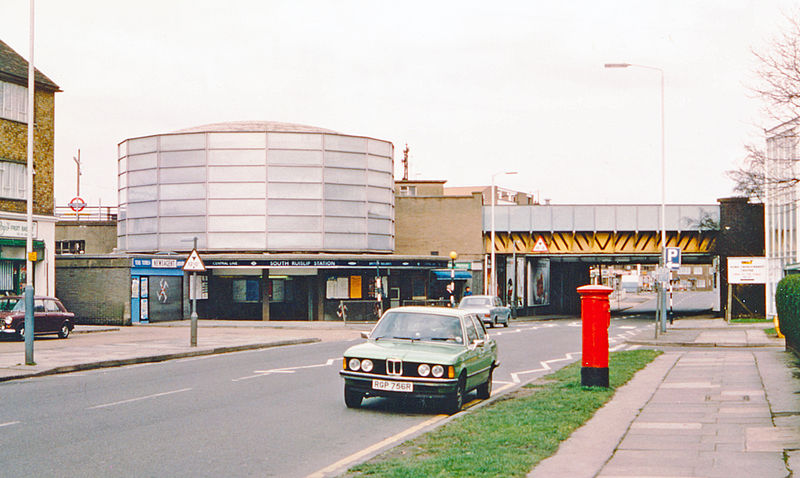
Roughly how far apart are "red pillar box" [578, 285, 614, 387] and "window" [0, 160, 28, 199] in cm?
2751

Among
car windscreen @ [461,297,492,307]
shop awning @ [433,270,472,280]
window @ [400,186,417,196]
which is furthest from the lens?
window @ [400,186,417,196]

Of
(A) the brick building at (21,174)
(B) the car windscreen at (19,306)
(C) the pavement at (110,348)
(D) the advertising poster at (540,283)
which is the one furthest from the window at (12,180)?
(D) the advertising poster at (540,283)

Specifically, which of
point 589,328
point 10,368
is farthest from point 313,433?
point 10,368

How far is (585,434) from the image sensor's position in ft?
33.2

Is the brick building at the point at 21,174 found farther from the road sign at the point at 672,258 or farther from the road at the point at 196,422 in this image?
the road sign at the point at 672,258

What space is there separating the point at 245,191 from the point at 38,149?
1668 centimetres

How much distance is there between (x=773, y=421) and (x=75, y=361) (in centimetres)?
1548

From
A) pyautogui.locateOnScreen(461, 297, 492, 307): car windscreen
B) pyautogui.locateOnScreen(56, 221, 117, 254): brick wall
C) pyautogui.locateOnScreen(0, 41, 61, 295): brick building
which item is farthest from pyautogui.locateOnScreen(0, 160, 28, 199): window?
pyautogui.locateOnScreen(56, 221, 117, 254): brick wall

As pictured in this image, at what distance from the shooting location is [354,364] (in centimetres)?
1290

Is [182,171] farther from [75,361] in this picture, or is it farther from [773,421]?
[773,421]

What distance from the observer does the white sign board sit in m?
36.1

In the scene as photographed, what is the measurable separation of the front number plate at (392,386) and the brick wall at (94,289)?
1212 inches

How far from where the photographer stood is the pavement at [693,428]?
8.06 m

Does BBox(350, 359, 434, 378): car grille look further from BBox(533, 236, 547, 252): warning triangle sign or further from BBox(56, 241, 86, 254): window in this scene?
BBox(56, 241, 86, 254): window
